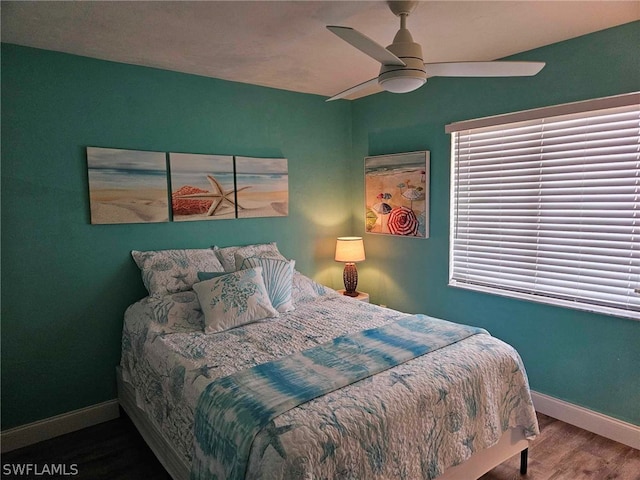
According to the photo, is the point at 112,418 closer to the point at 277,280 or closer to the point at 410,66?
the point at 277,280

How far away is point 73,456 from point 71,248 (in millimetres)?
1292

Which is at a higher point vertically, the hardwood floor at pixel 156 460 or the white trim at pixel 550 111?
the white trim at pixel 550 111

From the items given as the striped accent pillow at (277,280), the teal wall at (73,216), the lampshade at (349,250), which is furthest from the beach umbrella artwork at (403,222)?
the teal wall at (73,216)

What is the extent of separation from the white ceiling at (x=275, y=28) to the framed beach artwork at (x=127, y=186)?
0.66 metres

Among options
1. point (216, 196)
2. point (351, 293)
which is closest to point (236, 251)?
point (216, 196)

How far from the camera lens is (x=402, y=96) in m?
3.59

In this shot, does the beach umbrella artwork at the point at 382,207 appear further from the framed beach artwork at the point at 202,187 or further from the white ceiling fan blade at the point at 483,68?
the white ceiling fan blade at the point at 483,68

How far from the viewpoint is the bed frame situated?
192 cm

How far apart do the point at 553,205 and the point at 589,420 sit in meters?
1.41

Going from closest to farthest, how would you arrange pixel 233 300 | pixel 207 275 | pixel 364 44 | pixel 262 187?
pixel 364 44 < pixel 233 300 < pixel 207 275 < pixel 262 187

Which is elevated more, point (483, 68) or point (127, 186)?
point (483, 68)

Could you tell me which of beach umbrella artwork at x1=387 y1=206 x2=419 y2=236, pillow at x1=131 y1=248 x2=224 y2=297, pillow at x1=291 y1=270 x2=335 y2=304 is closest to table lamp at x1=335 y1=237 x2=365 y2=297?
beach umbrella artwork at x1=387 y1=206 x2=419 y2=236

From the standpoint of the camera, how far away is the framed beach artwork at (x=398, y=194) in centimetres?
347

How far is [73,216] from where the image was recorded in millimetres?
2668
